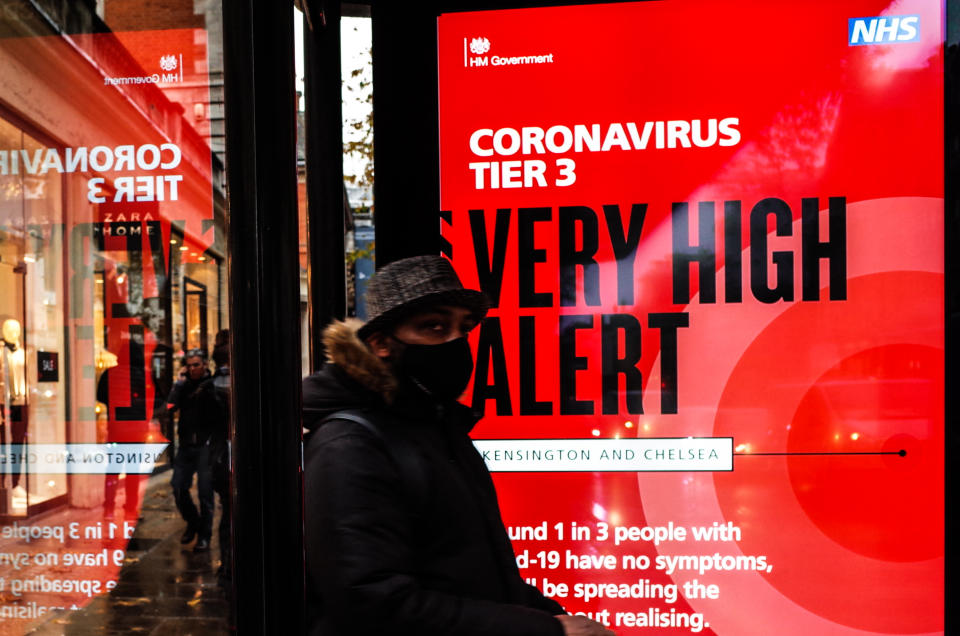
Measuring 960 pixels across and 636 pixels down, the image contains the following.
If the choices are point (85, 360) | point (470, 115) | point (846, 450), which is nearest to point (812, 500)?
point (846, 450)

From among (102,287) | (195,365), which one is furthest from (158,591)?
(102,287)

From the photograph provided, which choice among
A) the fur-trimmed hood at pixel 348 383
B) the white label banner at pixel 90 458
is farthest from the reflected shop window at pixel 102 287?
the fur-trimmed hood at pixel 348 383

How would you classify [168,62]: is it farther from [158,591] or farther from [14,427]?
[158,591]

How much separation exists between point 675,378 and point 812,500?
2.28ft

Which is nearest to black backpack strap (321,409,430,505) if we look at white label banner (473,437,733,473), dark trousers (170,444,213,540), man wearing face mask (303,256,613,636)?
man wearing face mask (303,256,613,636)

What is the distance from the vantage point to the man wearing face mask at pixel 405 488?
4.10 ft

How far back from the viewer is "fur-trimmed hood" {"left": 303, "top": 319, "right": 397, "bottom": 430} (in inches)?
55.1

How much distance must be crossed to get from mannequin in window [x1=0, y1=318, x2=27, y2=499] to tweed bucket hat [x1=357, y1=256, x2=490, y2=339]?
2099 mm

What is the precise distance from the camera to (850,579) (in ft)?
8.71

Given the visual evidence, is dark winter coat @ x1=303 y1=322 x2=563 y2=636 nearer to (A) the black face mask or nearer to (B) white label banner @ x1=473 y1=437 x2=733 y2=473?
(A) the black face mask

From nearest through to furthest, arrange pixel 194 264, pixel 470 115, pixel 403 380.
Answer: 1. pixel 403 380
2. pixel 470 115
3. pixel 194 264

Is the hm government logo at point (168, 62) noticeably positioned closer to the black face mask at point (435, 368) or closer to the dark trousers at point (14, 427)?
the dark trousers at point (14, 427)

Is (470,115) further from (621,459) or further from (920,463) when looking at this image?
(920,463)

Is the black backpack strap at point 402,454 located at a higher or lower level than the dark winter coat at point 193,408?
higher
